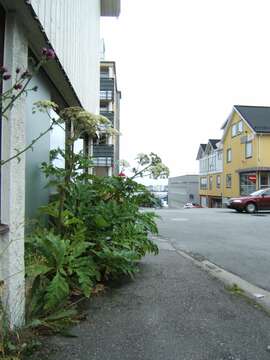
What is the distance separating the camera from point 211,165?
48.4 meters

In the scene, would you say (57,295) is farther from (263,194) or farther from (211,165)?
(211,165)

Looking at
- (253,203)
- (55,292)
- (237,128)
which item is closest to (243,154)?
(237,128)

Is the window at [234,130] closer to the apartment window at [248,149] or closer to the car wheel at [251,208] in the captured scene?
the apartment window at [248,149]

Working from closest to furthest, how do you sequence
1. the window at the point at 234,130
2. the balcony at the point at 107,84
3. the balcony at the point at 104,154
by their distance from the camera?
the balcony at the point at 104,154, the balcony at the point at 107,84, the window at the point at 234,130

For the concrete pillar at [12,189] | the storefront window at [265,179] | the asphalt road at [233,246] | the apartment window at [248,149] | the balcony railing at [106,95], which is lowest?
the asphalt road at [233,246]

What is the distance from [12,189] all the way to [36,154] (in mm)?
1954

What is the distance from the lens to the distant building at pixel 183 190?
193 ft

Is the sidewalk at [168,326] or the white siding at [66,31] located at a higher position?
the white siding at [66,31]

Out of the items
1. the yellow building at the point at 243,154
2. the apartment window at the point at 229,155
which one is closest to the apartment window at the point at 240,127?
the yellow building at the point at 243,154

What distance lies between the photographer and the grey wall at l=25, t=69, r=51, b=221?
446 cm

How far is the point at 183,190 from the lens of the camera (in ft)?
204

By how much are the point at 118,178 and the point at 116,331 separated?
254 cm

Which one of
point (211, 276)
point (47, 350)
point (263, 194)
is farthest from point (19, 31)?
point (263, 194)

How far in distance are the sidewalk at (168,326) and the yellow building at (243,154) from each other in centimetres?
3001
